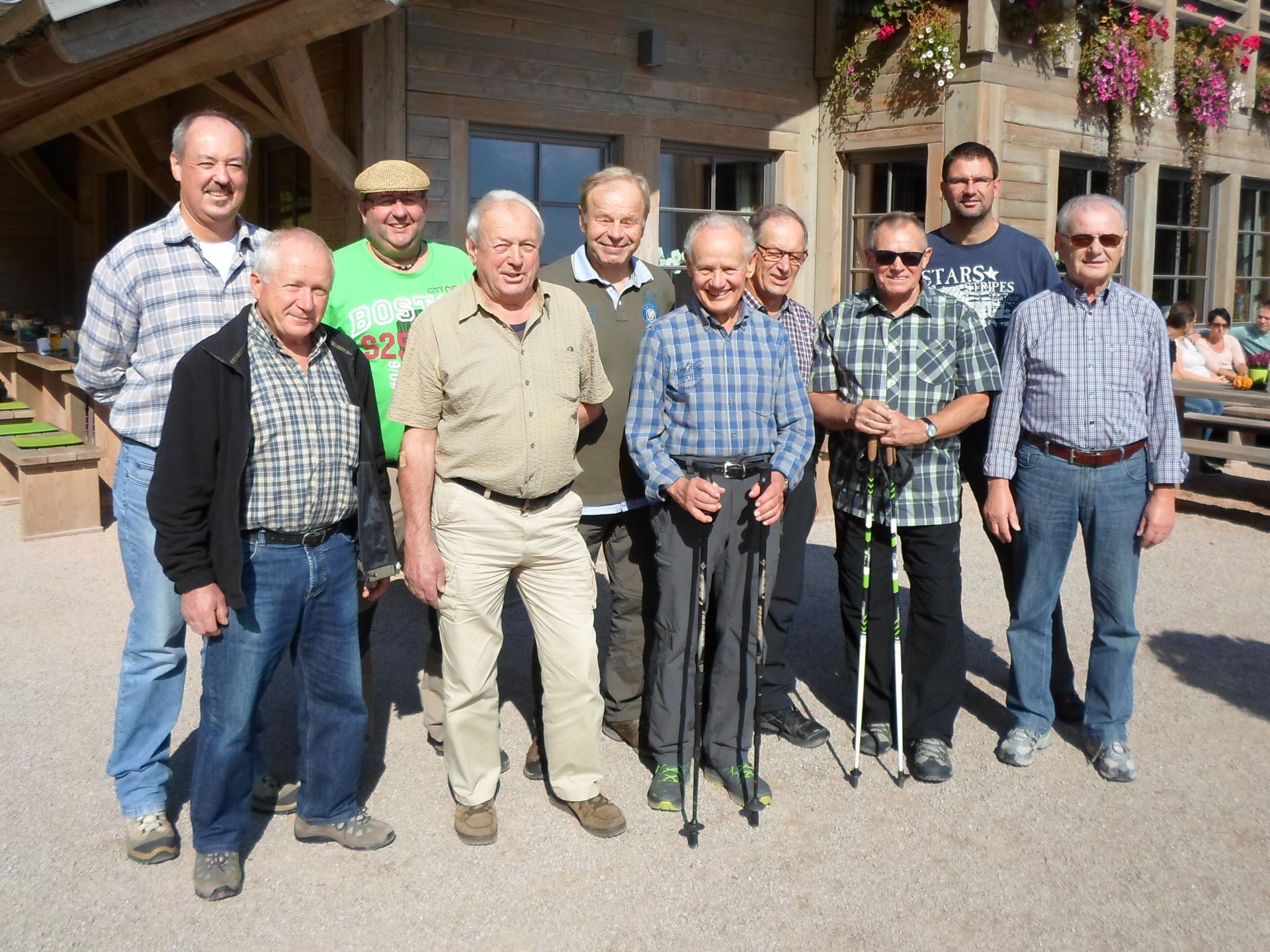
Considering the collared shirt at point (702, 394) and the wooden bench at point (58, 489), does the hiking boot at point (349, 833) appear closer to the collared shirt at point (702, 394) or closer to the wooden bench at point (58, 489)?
the collared shirt at point (702, 394)

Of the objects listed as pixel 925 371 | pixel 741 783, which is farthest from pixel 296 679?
pixel 925 371

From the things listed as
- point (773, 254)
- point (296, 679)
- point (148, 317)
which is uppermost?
point (773, 254)

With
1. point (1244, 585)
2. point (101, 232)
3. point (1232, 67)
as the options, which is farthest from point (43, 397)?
point (1232, 67)

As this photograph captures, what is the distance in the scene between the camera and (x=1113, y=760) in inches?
145

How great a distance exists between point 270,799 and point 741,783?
4.60ft

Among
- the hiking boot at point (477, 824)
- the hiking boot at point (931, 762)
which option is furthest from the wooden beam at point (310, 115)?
the hiking boot at point (931, 762)

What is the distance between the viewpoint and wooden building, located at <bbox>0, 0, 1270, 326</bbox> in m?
6.46

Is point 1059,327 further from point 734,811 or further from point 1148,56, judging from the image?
point 1148,56

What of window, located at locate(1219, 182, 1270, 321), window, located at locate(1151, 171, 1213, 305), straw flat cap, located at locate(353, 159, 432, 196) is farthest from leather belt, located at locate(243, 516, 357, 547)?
window, located at locate(1219, 182, 1270, 321)

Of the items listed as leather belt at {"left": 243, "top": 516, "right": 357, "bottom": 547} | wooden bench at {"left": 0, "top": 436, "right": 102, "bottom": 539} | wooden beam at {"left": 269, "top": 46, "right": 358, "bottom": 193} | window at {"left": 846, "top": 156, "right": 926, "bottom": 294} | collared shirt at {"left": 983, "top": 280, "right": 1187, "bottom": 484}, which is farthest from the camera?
window at {"left": 846, "top": 156, "right": 926, "bottom": 294}

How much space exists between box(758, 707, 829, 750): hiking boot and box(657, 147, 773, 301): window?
193 inches

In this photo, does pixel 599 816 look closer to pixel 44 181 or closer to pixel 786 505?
pixel 786 505

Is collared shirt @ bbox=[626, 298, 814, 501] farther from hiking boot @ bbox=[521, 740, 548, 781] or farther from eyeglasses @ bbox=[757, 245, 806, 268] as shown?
hiking boot @ bbox=[521, 740, 548, 781]

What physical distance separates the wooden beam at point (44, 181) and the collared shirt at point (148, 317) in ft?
31.6
